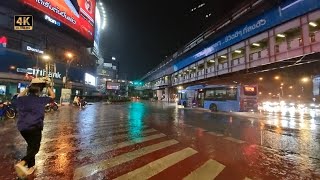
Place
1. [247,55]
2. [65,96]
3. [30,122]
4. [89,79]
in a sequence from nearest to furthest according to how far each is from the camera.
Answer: [30,122] → [247,55] → [65,96] → [89,79]

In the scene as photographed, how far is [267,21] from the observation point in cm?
2312

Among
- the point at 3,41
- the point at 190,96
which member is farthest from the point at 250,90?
the point at 3,41

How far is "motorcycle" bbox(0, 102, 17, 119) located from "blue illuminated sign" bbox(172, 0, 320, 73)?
23.7m

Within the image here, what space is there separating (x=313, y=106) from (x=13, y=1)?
169ft

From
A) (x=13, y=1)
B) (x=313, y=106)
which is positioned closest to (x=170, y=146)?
(x=313, y=106)

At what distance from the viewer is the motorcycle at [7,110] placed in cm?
1577

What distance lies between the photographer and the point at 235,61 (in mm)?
29734

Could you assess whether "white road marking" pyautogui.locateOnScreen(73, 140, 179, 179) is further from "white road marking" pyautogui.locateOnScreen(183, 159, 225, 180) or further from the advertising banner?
the advertising banner

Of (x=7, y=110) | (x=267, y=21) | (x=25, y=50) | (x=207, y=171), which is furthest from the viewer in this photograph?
(x=25, y=50)

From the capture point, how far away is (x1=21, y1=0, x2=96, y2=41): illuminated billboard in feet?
123

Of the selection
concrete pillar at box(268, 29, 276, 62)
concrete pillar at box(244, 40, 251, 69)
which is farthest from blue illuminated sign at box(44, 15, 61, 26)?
concrete pillar at box(268, 29, 276, 62)

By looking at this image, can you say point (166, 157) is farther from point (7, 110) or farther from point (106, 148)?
point (7, 110)

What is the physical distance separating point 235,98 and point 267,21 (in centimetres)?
838

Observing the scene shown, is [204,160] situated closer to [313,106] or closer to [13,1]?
[313,106]
